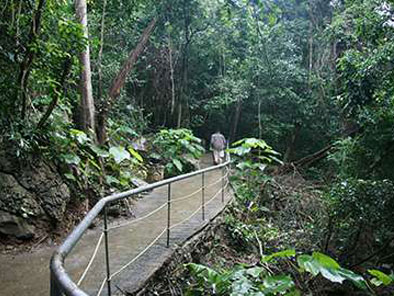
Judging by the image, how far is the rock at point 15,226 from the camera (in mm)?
3783

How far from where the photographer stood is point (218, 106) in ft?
45.1

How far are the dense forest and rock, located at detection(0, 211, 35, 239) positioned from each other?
14mm

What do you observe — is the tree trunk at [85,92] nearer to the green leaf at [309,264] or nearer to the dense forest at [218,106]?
the dense forest at [218,106]

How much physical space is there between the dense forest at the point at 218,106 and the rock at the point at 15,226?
0.01 metres

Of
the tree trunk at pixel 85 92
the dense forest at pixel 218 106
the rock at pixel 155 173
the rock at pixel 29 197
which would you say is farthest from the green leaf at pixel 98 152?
the rock at pixel 155 173

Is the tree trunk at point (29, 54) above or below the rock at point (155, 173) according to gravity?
above

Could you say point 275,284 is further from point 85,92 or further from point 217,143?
point 217,143

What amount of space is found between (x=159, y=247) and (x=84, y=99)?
3048mm

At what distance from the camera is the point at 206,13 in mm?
11461

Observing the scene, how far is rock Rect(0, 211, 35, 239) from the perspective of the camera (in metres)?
3.78

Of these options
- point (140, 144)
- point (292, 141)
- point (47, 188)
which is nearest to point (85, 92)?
point (47, 188)

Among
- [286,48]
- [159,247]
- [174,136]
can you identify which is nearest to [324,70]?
[286,48]

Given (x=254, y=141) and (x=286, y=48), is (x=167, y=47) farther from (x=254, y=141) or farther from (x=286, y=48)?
(x=254, y=141)

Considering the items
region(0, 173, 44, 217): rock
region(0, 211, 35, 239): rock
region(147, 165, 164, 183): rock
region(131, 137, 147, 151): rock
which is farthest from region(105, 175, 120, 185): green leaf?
region(131, 137, 147, 151): rock
